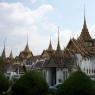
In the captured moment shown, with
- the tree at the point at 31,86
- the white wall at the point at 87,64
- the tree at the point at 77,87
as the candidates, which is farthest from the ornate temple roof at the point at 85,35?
the tree at the point at 77,87

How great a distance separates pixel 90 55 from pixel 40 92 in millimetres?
22690

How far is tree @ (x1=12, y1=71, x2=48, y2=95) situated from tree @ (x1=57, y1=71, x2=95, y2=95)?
3585 millimetres

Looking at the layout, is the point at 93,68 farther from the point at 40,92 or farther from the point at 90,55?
the point at 40,92

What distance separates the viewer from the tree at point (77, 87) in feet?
66.9

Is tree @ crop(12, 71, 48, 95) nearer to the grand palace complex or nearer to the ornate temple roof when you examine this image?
the grand palace complex

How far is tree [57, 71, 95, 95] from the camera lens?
20391 millimetres

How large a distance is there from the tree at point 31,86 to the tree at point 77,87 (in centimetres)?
358

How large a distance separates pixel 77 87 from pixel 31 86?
4.75 meters

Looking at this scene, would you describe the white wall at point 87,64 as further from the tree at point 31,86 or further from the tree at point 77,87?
the tree at point 77,87

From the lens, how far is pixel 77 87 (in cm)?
2050

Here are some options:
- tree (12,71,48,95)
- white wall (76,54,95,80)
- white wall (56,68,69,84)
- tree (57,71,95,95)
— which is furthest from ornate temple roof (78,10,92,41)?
tree (57,71,95,95)

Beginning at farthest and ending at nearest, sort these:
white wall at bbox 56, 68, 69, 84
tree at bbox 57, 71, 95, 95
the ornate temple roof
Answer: the ornate temple roof
white wall at bbox 56, 68, 69, 84
tree at bbox 57, 71, 95, 95

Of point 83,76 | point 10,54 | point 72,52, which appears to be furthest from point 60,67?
point 10,54

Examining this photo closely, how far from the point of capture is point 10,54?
10694cm
